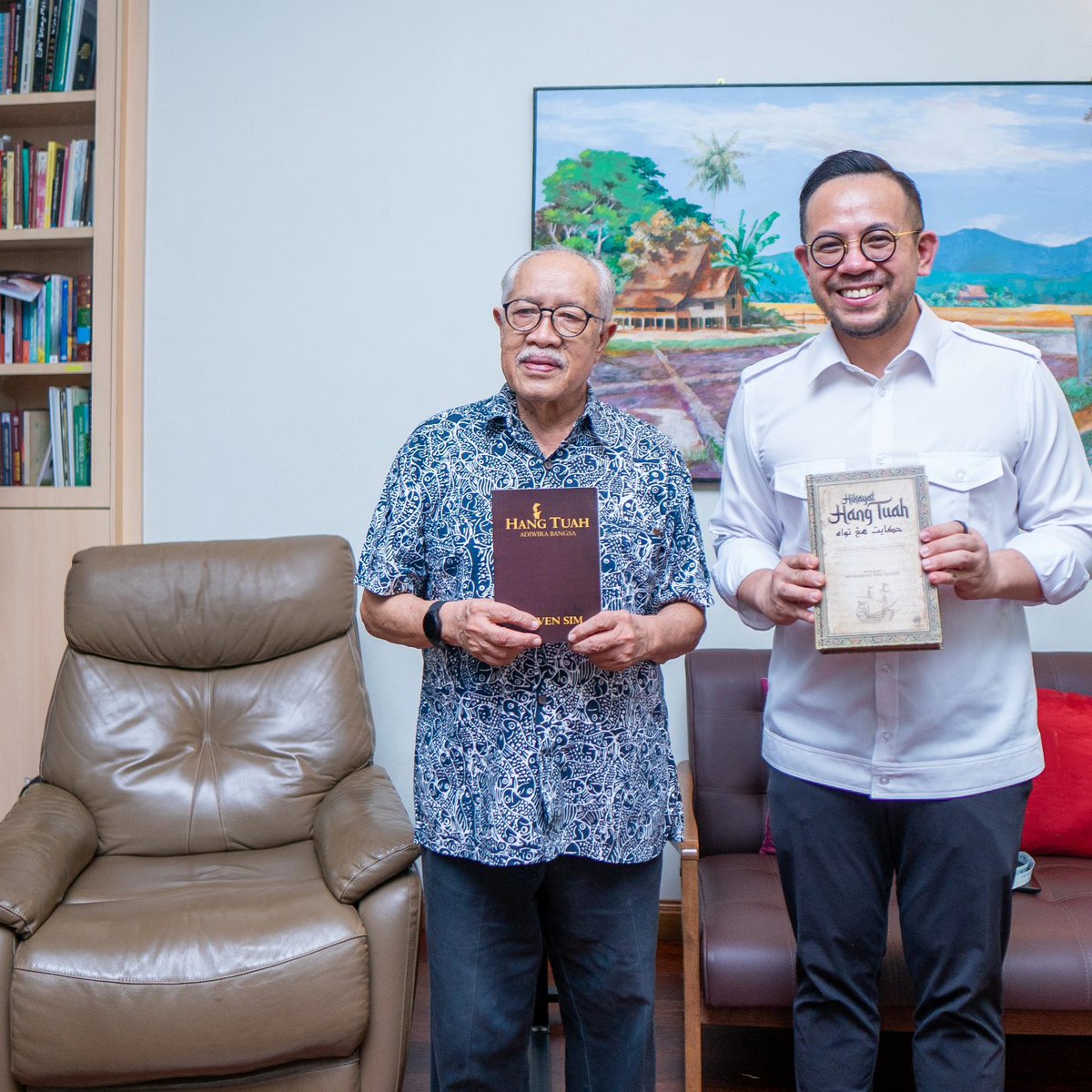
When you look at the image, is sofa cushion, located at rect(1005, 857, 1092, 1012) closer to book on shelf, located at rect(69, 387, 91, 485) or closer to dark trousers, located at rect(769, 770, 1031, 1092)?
dark trousers, located at rect(769, 770, 1031, 1092)

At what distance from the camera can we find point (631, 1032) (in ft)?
4.70

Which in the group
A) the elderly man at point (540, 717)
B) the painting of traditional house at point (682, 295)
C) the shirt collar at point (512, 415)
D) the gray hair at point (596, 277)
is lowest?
the elderly man at point (540, 717)

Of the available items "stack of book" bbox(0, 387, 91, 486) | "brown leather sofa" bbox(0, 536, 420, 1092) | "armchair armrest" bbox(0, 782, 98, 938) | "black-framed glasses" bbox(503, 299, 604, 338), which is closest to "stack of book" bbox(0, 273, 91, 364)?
"stack of book" bbox(0, 387, 91, 486)

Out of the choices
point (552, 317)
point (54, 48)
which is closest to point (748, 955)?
point (552, 317)

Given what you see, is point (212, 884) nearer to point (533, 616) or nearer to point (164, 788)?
point (164, 788)

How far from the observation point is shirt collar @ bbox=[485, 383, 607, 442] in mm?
1433

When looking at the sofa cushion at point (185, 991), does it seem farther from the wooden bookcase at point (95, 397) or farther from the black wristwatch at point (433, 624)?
the wooden bookcase at point (95, 397)

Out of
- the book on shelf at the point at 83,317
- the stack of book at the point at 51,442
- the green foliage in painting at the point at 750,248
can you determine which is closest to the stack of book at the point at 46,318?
the book on shelf at the point at 83,317

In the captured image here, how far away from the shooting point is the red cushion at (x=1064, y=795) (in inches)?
85.5

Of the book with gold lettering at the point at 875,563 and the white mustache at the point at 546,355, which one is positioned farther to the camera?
the white mustache at the point at 546,355

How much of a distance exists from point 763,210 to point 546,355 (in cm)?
144

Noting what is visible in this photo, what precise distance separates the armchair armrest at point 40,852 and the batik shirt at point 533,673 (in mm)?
821

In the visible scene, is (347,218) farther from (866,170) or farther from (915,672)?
(915,672)

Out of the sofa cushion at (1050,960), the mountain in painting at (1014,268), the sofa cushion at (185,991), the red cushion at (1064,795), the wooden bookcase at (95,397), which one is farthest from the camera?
the wooden bookcase at (95,397)
